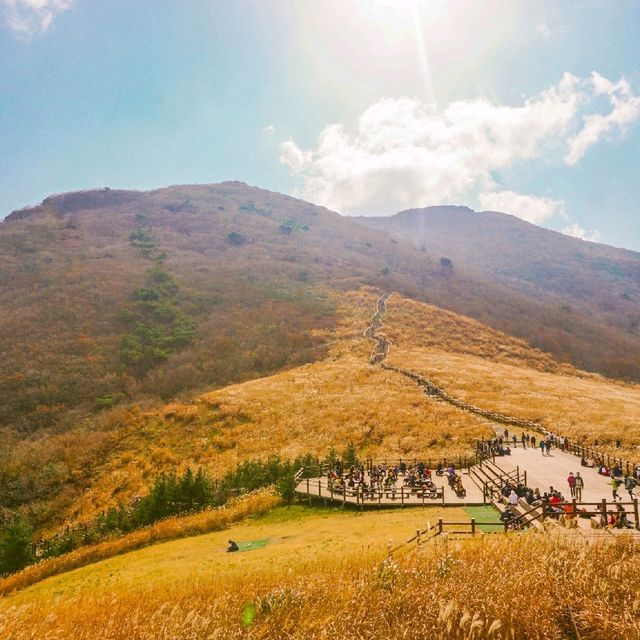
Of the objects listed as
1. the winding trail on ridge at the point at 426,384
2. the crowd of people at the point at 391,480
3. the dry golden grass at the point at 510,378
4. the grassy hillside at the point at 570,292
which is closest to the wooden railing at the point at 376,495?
the crowd of people at the point at 391,480

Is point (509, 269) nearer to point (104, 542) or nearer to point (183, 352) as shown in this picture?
point (183, 352)

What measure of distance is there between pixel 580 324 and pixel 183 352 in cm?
8142

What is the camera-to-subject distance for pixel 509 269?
16788 cm

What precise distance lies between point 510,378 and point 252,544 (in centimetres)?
4627

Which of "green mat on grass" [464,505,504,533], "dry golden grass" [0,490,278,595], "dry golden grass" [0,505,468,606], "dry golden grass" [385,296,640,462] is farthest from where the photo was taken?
"dry golden grass" [385,296,640,462]

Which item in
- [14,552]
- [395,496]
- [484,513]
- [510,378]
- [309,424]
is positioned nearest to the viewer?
[484,513]

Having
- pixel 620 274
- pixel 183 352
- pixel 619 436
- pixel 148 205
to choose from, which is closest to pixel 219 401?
pixel 183 352

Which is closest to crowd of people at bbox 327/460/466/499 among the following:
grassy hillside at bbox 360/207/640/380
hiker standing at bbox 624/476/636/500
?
hiker standing at bbox 624/476/636/500

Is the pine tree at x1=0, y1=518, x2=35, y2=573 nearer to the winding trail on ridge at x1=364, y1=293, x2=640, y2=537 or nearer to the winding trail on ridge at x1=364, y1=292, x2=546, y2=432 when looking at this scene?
the winding trail on ridge at x1=364, y1=293, x2=640, y2=537

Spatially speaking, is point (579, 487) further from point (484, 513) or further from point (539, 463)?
point (539, 463)

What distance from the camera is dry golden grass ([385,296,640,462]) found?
121 ft

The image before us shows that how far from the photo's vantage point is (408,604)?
6.30 meters

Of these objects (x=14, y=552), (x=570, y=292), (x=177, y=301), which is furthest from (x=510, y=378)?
(x=570, y=292)

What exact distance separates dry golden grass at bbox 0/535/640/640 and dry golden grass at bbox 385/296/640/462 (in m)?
27.4
